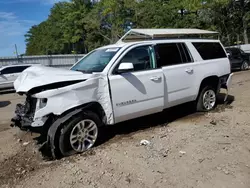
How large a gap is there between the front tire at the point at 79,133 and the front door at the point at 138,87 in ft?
1.60

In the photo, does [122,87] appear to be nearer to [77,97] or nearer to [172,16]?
[77,97]

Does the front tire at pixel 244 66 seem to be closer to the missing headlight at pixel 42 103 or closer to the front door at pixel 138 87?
the front door at pixel 138 87

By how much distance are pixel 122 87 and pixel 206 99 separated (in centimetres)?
277

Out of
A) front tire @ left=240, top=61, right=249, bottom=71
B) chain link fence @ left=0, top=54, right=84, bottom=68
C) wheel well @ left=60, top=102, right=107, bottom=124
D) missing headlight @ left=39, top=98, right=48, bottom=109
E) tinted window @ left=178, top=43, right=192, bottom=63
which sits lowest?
front tire @ left=240, top=61, right=249, bottom=71

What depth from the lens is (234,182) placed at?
3.51 metres

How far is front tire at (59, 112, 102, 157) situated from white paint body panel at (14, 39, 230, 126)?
0.74 feet

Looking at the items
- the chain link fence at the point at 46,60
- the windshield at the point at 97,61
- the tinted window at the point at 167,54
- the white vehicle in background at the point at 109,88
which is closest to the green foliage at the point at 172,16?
the chain link fence at the point at 46,60

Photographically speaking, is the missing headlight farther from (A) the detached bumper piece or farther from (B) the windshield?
(B) the windshield

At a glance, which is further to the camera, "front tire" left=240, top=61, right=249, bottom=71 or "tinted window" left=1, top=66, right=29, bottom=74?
"front tire" left=240, top=61, right=249, bottom=71

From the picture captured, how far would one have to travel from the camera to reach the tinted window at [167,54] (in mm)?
5702

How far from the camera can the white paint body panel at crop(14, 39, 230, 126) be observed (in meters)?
4.38

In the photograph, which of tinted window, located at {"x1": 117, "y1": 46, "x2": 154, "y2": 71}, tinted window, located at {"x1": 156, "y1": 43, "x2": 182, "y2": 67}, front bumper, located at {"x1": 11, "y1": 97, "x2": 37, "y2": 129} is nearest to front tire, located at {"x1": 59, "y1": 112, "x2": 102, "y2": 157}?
front bumper, located at {"x1": 11, "y1": 97, "x2": 37, "y2": 129}

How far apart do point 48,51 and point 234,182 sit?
6428cm

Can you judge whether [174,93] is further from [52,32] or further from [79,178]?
[52,32]
